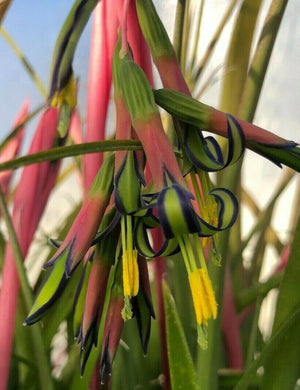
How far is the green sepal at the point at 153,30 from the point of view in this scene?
179 millimetres

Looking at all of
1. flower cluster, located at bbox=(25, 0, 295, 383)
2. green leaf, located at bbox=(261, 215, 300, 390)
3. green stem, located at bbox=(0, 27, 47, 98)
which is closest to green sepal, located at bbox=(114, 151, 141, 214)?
flower cluster, located at bbox=(25, 0, 295, 383)

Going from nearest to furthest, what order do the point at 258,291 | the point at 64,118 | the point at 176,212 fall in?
1. the point at 176,212
2. the point at 64,118
3. the point at 258,291

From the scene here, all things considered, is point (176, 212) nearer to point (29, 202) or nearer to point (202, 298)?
point (202, 298)

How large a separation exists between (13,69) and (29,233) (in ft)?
1.05

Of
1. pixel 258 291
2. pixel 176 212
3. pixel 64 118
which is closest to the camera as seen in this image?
pixel 176 212

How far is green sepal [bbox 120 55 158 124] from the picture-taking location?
6.2 inches

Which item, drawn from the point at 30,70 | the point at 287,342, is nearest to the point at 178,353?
the point at 287,342

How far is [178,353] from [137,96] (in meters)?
0.10

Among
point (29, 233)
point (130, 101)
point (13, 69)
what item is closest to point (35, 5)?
point (13, 69)

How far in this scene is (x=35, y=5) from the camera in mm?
495

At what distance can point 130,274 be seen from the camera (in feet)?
0.51

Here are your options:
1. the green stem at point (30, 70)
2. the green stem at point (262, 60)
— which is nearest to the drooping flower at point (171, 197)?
the green stem at point (262, 60)

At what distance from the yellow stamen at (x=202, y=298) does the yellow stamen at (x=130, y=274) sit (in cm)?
2

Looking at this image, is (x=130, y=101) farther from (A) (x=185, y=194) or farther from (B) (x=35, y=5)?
(B) (x=35, y=5)
